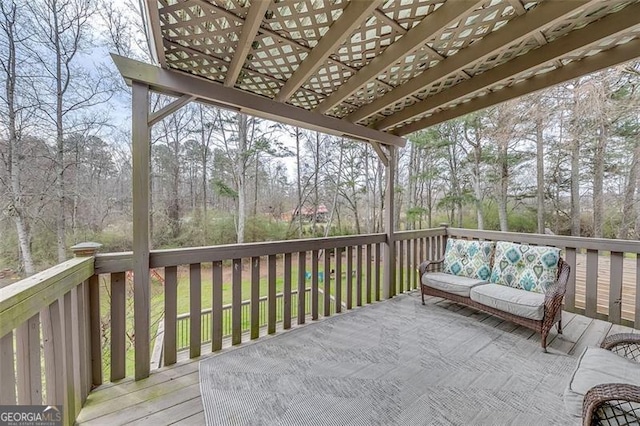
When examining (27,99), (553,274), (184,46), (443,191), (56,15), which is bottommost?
(553,274)

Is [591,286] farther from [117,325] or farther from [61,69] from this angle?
[61,69]

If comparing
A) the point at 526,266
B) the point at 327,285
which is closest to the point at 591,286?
the point at 526,266

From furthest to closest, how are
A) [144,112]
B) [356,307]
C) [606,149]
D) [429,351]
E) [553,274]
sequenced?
[606,149], [356,307], [553,274], [429,351], [144,112]

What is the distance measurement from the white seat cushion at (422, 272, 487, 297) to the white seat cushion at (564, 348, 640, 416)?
156 centimetres

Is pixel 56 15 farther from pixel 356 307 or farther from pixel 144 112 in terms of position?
pixel 356 307

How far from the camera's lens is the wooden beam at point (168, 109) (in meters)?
2.05

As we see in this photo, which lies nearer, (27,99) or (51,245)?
(27,99)

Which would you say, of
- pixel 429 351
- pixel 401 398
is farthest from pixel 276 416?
pixel 429 351

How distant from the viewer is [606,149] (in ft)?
19.7

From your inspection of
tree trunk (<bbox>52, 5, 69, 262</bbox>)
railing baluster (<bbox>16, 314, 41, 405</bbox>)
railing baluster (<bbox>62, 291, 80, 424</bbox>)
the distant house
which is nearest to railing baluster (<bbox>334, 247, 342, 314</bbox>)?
railing baluster (<bbox>62, 291, 80, 424</bbox>)

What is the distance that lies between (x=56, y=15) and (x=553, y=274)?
864 centimetres

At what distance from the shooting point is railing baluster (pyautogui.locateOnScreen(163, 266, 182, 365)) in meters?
2.21

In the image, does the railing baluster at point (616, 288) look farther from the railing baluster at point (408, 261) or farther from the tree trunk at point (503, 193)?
the tree trunk at point (503, 193)

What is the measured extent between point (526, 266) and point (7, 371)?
13.4 ft
